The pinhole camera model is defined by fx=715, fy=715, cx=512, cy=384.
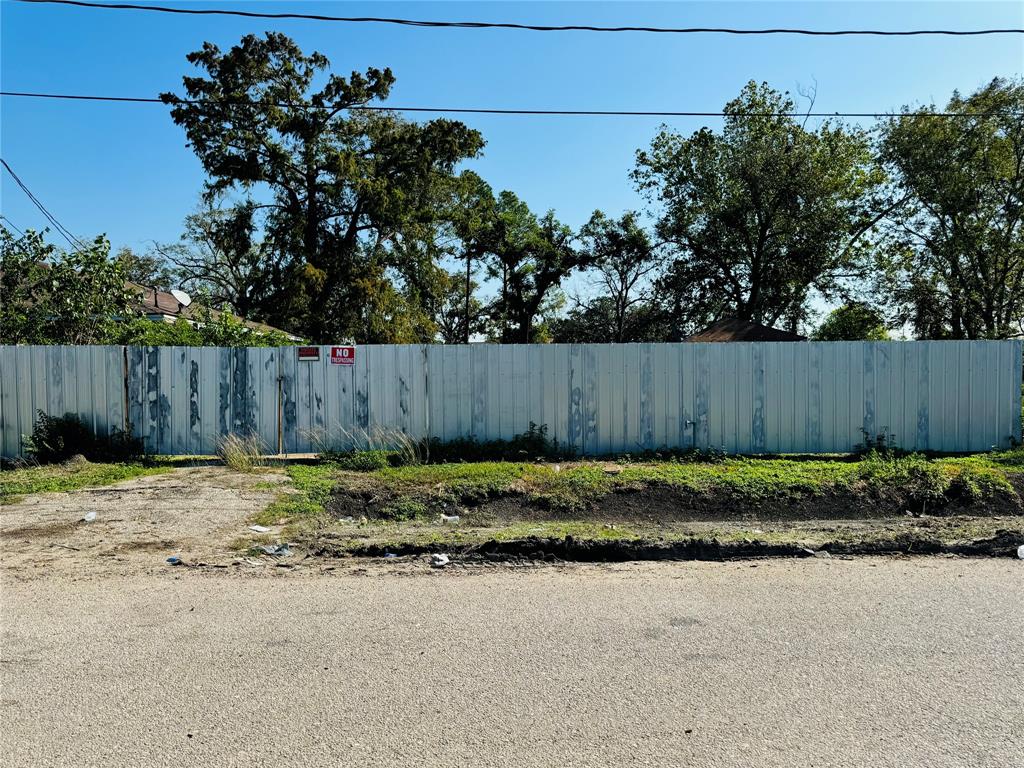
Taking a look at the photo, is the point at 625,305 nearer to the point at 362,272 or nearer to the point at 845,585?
the point at 362,272

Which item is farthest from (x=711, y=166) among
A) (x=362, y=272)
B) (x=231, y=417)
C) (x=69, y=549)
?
(x=69, y=549)

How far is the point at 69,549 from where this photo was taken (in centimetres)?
634

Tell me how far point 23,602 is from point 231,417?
244 inches

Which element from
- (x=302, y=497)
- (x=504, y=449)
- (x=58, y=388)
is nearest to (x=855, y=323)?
(x=504, y=449)

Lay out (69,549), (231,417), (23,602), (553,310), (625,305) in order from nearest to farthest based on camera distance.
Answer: (23,602) → (69,549) → (231,417) → (625,305) → (553,310)

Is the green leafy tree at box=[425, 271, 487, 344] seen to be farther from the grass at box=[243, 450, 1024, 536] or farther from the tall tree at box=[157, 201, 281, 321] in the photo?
the grass at box=[243, 450, 1024, 536]

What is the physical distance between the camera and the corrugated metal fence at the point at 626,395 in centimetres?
1105

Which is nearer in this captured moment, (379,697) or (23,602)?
(379,697)

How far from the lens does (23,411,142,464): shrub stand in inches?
414

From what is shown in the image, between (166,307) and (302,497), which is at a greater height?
(166,307)

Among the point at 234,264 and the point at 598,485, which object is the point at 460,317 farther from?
the point at 598,485

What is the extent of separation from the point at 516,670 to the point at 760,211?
2487 centimetres

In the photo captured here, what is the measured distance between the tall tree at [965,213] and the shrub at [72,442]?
85.3ft

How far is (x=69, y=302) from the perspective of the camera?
14.4 metres
